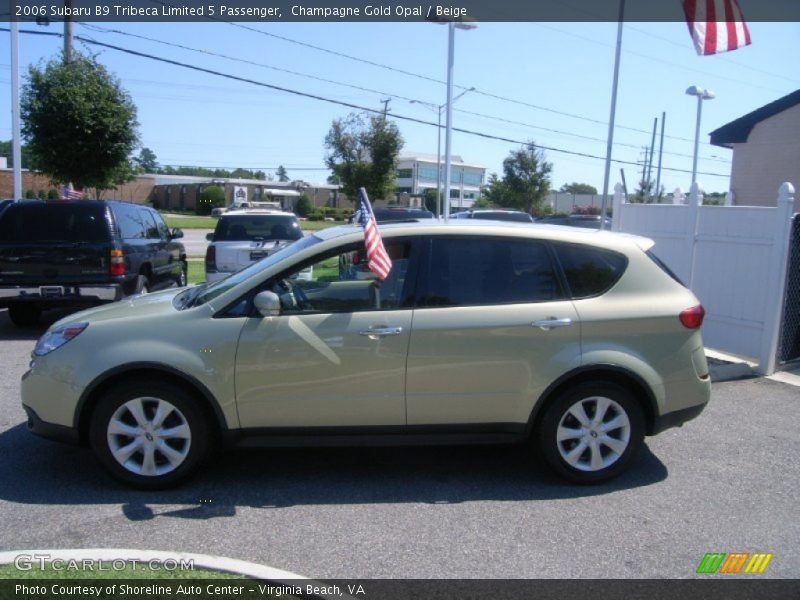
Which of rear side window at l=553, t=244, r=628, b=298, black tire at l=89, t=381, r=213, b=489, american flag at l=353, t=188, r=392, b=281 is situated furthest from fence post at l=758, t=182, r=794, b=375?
black tire at l=89, t=381, r=213, b=489

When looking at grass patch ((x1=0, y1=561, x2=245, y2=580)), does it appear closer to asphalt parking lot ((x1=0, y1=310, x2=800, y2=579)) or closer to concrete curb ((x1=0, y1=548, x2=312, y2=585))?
concrete curb ((x1=0, y1=548, x2=312, y2=585))

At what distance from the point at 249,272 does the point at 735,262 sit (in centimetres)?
582

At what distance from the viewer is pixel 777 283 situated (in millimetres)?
7352

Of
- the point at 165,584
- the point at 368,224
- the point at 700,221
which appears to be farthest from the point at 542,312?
the point at 700,221

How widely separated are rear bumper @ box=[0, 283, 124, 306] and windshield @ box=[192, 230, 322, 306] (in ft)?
16.1

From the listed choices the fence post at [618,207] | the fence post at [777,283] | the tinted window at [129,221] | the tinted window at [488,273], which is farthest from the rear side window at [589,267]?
the tinted window at [129,221]

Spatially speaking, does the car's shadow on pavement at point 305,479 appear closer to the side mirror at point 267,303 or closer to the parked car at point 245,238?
the side mirror at point 267,303

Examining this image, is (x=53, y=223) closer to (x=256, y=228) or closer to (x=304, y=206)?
(x=256, y=228)

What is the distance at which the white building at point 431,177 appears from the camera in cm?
8400

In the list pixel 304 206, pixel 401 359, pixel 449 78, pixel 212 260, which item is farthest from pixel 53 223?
pixel 304 206

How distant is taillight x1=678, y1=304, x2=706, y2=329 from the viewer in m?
4.61

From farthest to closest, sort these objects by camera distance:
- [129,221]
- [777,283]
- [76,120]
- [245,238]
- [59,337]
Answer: [76,120], [245,238], [129,221], [777,283], [59,337]

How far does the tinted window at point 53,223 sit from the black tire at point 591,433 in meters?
7.13

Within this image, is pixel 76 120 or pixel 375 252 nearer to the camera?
pixel 375 252
